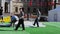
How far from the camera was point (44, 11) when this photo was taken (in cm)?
7575

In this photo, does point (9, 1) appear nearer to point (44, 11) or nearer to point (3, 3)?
point (3, 3)

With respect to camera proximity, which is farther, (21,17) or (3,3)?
(3,3)

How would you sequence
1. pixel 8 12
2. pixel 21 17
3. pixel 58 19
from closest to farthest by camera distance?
pixel 21 17, pixel 58 19, pixel 8 12

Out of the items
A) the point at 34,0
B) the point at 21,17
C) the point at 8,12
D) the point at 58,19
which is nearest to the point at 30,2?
the point at 34,0

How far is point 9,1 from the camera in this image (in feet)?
245

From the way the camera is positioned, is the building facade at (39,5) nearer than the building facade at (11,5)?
No

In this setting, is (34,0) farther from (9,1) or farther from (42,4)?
(9,1)

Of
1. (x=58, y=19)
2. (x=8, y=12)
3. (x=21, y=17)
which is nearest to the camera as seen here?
(x=21, y=17)

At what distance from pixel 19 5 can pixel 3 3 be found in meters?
4.74

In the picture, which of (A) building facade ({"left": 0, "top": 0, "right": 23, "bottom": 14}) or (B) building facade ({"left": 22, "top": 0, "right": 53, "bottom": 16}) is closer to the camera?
(A) building facade ({"left": 0, "top": 0, "right": 23, "bottom": 14})

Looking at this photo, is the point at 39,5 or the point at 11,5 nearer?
the point at 11,5

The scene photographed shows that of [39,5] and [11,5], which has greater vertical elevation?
[11,5]

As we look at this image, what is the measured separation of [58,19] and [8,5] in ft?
111

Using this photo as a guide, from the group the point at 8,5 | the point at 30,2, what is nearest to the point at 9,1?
the point at 8,5
